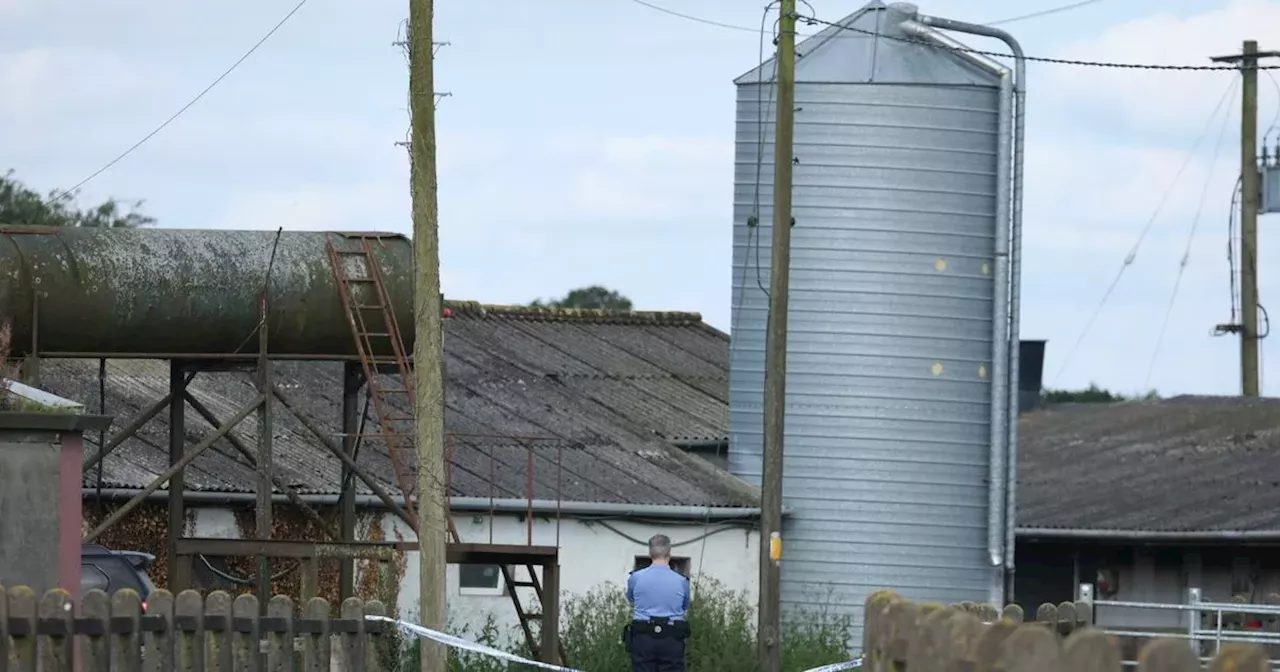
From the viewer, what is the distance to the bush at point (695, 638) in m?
23.4

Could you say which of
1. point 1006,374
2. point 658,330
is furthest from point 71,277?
point 658,330

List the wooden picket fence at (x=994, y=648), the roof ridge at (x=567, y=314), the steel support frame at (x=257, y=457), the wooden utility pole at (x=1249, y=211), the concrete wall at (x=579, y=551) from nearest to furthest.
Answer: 1. the wooden picket fence at (x=994, y=648)
2. the steel support frame at (x=257, y=457)
3. the concrete wall at (x=579, y=551)
4. the roof ridge at (x=567, y=314)
5. the wooden utility pole at (x=1249, y=211)

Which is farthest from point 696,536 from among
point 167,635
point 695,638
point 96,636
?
point 96,636

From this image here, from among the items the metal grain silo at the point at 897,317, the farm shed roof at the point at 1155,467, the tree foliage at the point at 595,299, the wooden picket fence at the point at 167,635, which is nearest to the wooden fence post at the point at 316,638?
the wooden picket fence at the point at 167,635

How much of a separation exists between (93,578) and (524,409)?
12.1 metres

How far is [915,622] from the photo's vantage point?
9195 millimetres

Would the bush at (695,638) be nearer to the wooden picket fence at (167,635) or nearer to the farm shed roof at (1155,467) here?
the farm shed roof at (1155,467)

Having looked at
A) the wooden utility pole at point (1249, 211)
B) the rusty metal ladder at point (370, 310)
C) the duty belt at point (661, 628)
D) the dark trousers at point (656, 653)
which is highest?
the wooden utility pole at point (1249, 211)

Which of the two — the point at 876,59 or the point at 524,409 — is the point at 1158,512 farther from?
the point at 524,409

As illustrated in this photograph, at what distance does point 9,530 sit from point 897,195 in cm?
1596

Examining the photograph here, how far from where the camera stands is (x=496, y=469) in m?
27.0

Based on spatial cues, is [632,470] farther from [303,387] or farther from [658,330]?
[658,330]

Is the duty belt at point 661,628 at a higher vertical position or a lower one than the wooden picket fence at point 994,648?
lower

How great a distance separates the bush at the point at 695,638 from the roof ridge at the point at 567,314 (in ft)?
29.3
